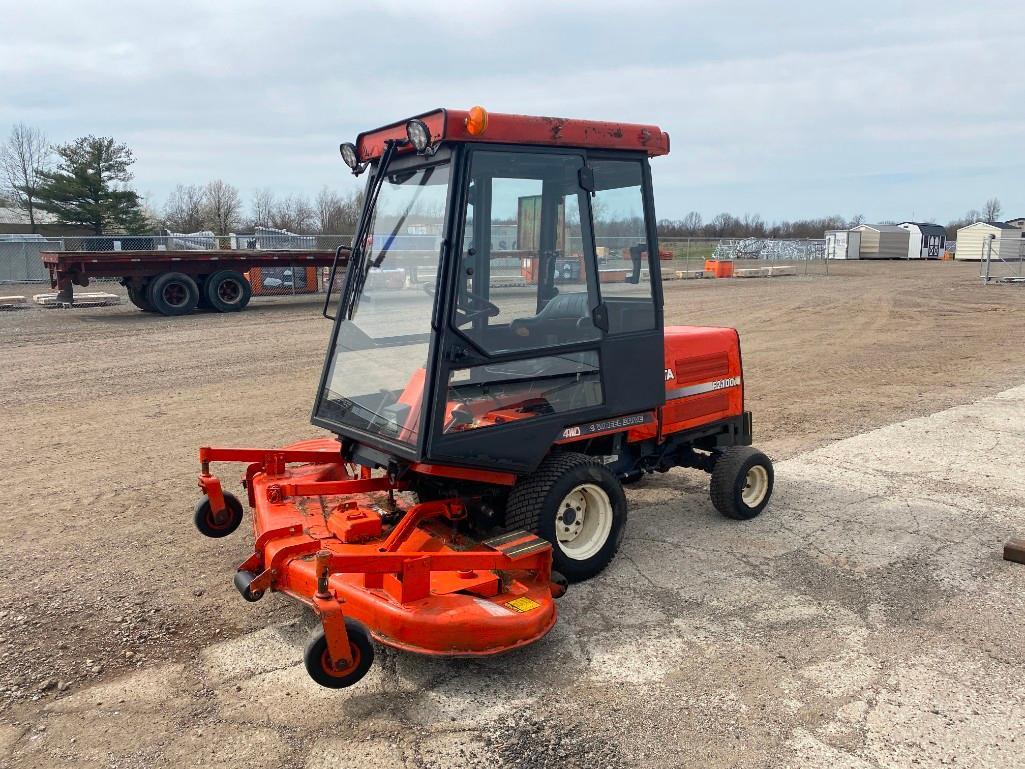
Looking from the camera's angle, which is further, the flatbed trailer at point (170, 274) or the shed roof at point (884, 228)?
the shed roof at point (884, 228)

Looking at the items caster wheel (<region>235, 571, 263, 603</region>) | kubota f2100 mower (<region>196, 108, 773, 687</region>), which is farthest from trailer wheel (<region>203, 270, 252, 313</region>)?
caster wheel (<region>235, 571, 263, 603</region>)

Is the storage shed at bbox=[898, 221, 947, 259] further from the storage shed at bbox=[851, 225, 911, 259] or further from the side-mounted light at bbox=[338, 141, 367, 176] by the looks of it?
the side-mounted light at bbox=[338, 141, 367, 176]

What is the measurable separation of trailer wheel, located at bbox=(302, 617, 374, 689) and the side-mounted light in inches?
103

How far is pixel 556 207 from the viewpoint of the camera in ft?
14.7

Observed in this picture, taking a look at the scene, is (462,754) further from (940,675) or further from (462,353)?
(940,675)

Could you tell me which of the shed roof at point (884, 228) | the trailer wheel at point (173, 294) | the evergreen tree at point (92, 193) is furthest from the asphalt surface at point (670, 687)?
the shed roof at point (884, 228)

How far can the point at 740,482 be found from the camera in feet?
18.1

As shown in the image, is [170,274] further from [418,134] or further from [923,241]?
[923,241]

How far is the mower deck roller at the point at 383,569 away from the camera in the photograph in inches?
135

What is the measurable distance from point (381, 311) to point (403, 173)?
0.75m

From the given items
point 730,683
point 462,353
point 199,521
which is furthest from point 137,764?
point 730,683

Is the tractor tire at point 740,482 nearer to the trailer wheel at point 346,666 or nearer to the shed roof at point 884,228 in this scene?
the trailer wheel at point 346,666

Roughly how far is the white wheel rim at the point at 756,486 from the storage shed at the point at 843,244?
Result: 183ft

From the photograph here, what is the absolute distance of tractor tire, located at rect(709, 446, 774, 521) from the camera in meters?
5.50
